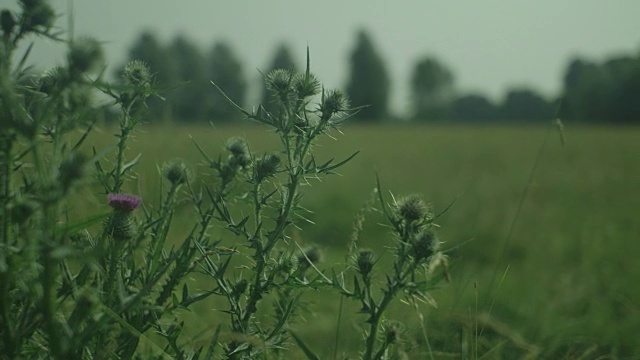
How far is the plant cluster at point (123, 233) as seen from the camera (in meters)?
0.90

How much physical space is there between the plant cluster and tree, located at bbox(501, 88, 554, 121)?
53606mm

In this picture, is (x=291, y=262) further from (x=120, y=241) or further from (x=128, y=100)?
(x=128, y=100)

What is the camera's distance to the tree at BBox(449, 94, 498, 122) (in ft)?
227

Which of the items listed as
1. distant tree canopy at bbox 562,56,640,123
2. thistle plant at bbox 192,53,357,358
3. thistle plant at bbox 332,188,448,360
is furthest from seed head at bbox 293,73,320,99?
distant tree canopy at bbox 562,56,640,123

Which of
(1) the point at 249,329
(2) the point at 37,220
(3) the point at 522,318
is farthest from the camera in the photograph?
(3) the point at 522,318

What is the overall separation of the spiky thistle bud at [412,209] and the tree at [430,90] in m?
65.0

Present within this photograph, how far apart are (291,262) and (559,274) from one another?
12.1 ft

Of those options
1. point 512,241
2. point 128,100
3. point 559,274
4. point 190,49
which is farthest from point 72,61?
point 190,49

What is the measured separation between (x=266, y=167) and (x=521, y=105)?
6061 centimetres

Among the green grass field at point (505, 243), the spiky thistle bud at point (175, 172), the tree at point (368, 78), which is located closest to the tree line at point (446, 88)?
the tree at point (368, 78)

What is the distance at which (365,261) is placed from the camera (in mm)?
1327

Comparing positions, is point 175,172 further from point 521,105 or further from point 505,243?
point 521,105

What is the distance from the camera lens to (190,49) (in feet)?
133

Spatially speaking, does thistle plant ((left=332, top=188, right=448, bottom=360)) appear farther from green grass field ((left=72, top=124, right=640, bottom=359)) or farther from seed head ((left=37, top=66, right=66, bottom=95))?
seed head ((left=37, top=66, right=66, bottom=95))
